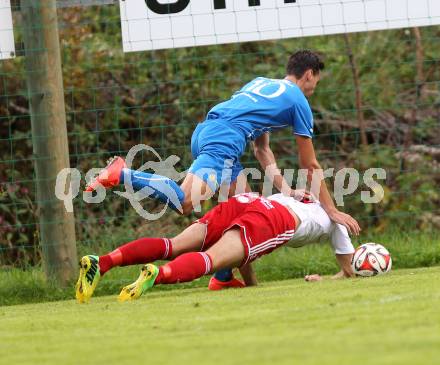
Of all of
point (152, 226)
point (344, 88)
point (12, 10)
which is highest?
point (12, 10)

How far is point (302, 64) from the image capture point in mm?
7703

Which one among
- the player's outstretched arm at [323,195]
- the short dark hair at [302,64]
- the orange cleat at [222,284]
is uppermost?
the short dark hair at [302,64]

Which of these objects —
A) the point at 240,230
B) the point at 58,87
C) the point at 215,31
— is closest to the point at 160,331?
the point at 240,230

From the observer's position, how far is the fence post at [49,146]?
8211 millimetres

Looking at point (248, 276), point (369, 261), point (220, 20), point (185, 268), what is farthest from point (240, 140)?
point (220, 20)

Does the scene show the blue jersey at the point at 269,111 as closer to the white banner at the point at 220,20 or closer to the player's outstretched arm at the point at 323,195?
the player's outstretched arm at the point at 323,195

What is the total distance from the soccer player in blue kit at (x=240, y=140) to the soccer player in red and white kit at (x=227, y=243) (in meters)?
0.15

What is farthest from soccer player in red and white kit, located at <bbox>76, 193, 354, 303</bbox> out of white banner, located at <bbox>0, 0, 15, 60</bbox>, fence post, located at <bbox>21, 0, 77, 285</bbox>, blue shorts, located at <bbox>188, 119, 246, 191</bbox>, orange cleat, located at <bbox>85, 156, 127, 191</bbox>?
white banner, located at <bbox>0, 0, 15, 60</bbox>

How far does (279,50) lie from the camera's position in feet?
36.2

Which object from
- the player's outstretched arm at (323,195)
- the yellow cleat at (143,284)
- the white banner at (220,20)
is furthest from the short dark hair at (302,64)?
the yellow cleat at (143,284)

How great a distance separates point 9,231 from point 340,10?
11.3ft

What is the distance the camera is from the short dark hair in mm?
7680

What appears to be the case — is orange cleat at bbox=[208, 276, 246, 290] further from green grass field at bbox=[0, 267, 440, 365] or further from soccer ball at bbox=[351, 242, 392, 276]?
soccer ball at bbox=[351, 242, 392, 276]

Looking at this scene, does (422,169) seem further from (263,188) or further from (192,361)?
(192,361)
